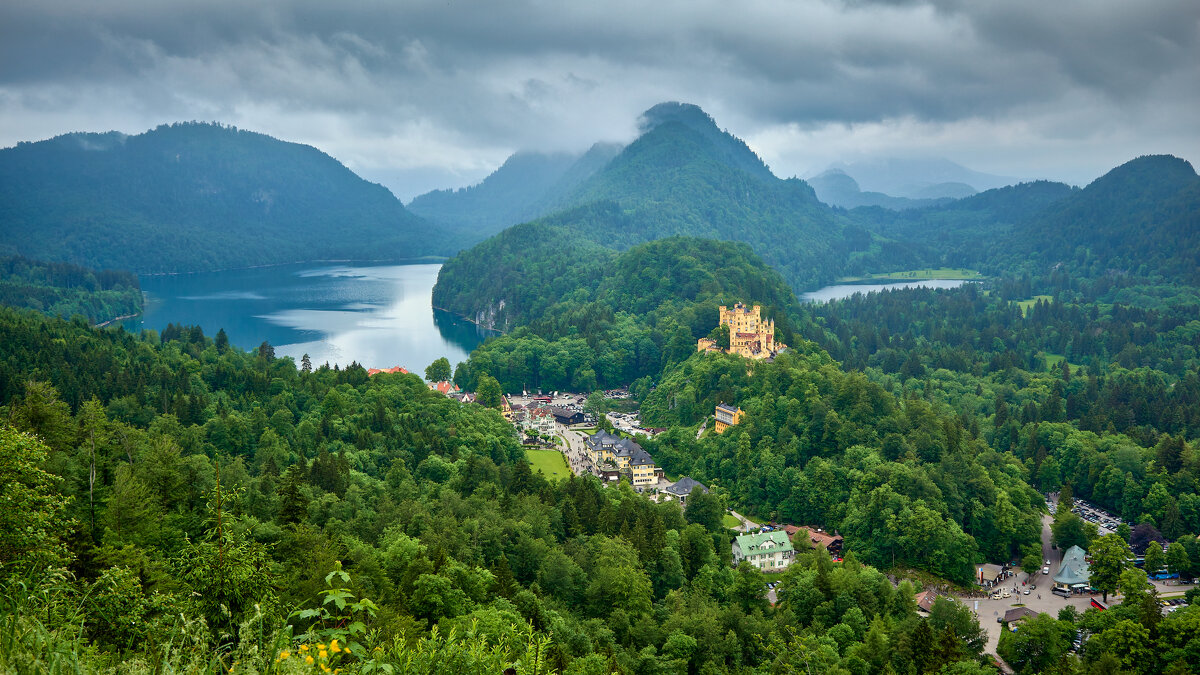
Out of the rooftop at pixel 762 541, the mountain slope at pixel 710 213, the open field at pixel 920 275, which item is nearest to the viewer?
the rooftop at pixel 762 541

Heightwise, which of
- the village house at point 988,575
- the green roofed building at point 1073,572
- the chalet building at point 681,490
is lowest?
the village house at point 988,575

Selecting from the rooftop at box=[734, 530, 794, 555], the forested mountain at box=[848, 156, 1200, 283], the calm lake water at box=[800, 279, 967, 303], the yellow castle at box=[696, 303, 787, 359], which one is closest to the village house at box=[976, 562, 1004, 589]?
the rooftop at box=[734, 530, 794, 555]

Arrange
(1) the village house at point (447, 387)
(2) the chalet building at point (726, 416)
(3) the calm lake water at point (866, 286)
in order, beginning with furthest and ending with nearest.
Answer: (3) the calm lake water at point (866, 286) < (1) the village house at point (447, 387) < (2) the chalet building at point (726, 416)

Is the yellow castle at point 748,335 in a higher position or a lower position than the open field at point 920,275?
lower

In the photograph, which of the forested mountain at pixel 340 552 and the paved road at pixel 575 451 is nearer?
the forested mountain at pixel 340 552

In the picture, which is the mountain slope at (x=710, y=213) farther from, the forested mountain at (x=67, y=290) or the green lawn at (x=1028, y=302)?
the forested mountain at (x=67, y=290)

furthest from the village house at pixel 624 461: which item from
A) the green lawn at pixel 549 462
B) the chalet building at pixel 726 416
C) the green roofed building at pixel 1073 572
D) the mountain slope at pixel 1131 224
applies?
the mountain slope at pixel 1131 224

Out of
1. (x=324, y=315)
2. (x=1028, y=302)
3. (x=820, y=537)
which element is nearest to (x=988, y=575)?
(x=820, y=537)

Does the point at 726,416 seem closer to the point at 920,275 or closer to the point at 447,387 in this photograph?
the point at 447,387
